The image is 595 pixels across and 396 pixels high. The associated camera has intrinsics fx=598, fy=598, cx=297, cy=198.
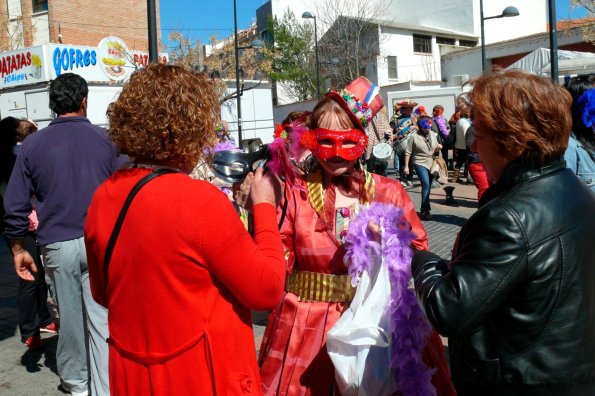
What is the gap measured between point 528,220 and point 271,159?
120 centimetres

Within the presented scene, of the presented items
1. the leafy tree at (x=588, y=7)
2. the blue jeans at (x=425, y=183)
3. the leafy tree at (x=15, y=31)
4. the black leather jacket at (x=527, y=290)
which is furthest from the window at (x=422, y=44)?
the black leather jacket at (x=527, y=290)

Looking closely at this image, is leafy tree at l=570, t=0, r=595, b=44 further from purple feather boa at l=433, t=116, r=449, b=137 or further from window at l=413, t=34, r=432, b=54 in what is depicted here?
window at l=413, t=34, r=432, b=54

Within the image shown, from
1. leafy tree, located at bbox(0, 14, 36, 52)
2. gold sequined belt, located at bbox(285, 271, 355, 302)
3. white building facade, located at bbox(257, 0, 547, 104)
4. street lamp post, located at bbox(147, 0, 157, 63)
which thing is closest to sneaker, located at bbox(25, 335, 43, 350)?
street lamp post, located at bbox(147, 0, 157, 63)

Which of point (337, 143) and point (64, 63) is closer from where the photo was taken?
point (337, 143)

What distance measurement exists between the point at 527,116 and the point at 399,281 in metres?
0.94

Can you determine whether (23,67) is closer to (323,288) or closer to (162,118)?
(323,288)

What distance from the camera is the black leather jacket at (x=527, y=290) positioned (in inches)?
62.3

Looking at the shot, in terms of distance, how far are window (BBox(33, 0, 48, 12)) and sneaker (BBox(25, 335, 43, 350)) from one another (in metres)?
25.7

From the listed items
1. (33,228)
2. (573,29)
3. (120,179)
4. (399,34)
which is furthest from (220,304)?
(399,34)

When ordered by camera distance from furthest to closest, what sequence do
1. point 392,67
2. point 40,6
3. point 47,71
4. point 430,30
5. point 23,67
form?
point 430,30 < point 392,67 < point 40,6 < point 23,67 < point 47,71

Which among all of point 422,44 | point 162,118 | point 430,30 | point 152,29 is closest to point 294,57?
point 422,44

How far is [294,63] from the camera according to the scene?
137ft

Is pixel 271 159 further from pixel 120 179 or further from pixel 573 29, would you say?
pixel 573 29

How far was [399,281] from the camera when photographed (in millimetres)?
2381
